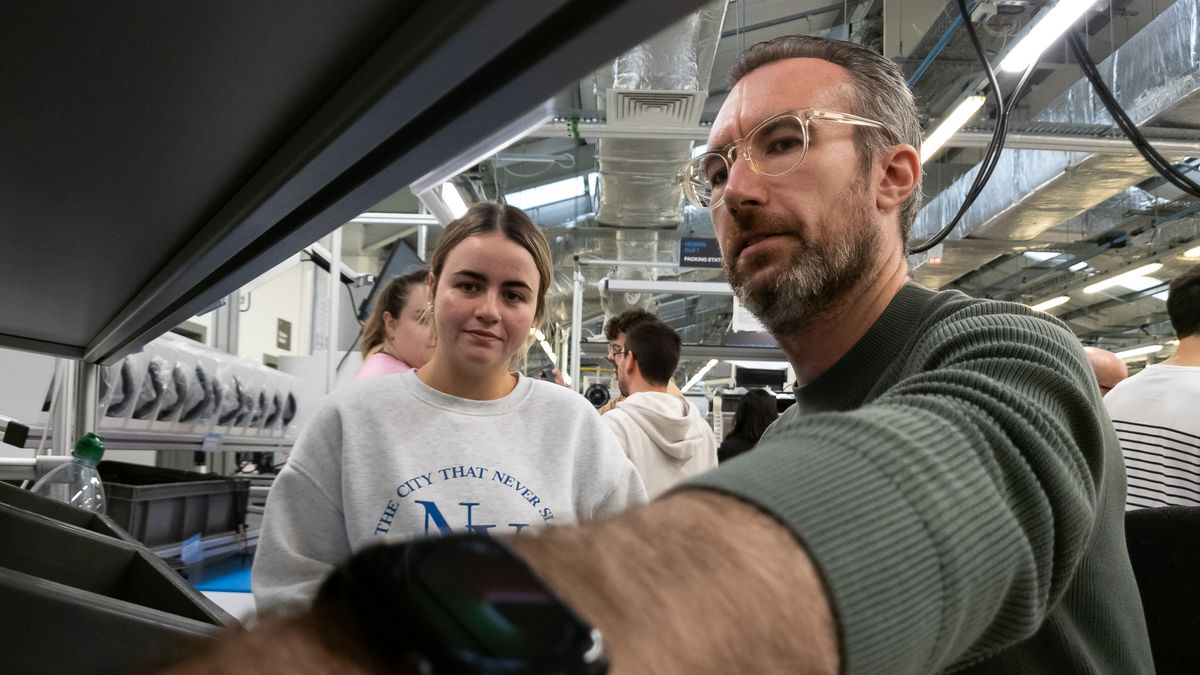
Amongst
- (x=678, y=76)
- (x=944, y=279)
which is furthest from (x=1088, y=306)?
(x=678, y=76)

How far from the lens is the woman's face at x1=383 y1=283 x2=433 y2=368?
7.88 feet

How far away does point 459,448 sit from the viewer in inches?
55.2

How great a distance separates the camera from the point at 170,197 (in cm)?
69

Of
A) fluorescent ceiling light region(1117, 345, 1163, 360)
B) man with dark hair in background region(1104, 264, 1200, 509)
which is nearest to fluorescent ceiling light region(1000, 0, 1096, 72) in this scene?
man with dark hair in background region(1104, 264, 1200, 509)

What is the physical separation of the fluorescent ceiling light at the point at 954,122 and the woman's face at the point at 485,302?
2504 mm

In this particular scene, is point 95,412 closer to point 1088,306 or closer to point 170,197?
point 170,197

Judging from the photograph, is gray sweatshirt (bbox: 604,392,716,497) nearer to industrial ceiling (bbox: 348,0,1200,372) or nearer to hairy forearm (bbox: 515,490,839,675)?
industrial ceiling (bbox: 348,0,1200,372)

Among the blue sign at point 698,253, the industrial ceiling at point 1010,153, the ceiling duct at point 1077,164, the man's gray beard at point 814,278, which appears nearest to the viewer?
the man's gray beard at point 814,278

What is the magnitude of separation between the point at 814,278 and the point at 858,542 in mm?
718

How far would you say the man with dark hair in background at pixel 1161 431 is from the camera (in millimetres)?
2227

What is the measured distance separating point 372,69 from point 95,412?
1835mm

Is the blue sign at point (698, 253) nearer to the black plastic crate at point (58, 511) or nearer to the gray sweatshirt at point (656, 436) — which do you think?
the gray sweatshirt at point (656, 436)

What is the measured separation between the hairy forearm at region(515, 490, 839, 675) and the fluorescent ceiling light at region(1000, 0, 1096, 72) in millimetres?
2723

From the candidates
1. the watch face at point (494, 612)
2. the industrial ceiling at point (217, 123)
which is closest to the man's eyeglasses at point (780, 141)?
the industrial ceiling at point (217, 123)
